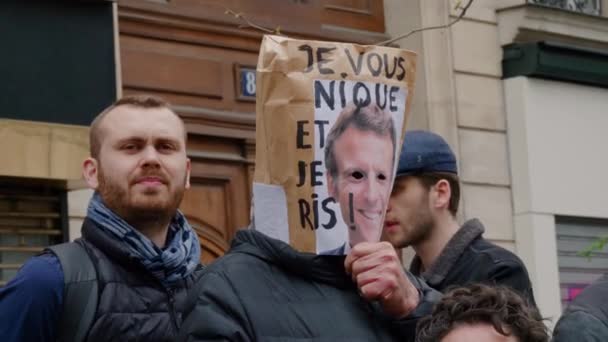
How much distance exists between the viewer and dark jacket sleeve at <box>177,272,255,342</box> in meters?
4.18

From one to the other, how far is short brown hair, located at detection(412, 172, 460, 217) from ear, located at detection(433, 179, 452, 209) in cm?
1

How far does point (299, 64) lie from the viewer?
14.5 feet

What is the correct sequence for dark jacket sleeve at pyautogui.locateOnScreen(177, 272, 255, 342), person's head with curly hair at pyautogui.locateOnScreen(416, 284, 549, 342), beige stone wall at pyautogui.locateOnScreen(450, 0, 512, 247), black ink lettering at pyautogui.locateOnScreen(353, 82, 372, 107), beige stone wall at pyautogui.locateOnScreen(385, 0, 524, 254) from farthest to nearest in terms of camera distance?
beige stone wall at pyautogui.locateOnScreen(450, 0, 512, 247), beige stone wall at pyautogui.locateOnScreen(385, 0, 524, 254), black ink lettering at pyautogui.locateOnScreen(353, 82, 372, 107), dark jacket sleeve at pyautogui.locateOnScreen(177, 272, 255, 342), person's head with curly hair at pyautogui.locateOnScreen(416, 284, 549, 342)

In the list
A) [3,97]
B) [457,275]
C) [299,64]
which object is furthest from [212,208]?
[299,64]

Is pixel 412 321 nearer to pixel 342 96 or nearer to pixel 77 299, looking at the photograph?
pixel 342 96

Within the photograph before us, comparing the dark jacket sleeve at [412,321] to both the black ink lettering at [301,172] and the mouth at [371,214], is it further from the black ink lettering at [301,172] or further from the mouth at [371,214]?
the black ink lettering at [301,172]

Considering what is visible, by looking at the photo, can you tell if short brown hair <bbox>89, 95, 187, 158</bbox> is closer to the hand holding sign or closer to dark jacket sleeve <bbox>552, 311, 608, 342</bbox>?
the hand holding sign

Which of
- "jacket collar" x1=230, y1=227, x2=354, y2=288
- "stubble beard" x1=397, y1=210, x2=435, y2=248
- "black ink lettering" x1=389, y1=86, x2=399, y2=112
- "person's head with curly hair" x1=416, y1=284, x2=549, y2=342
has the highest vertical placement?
"black ink lettering" x1=389, y1=86, x2=399, y2=112

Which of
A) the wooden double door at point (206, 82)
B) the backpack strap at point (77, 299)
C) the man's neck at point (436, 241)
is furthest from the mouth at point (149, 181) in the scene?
the wooden double door at point (206, 82)

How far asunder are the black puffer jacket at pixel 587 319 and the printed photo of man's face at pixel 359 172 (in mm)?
487

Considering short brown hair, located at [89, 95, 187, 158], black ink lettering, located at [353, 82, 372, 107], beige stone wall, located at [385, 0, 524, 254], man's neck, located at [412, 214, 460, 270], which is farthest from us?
beige stone wall, located at [385, 0, 524, 254]

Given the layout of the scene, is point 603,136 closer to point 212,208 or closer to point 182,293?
point 212,208

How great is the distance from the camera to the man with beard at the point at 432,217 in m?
5.30

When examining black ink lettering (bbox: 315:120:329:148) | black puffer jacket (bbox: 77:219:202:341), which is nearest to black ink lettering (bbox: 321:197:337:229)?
black ink lettering (bbox: 315:120:329:148)
